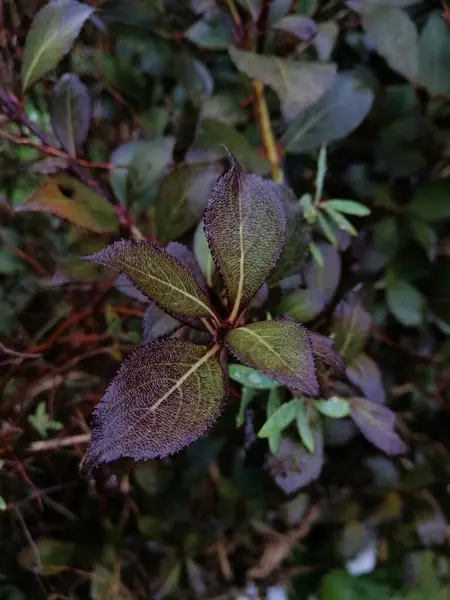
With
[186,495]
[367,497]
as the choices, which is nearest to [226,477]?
[186,495]

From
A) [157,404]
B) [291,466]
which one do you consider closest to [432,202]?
[291,466]

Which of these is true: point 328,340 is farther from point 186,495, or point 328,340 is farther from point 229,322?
point 186,495

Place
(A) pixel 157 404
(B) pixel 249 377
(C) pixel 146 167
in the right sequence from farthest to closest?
(C) pixel 146 167 → (B) pixel 249 377 → (A) pixel 157 404

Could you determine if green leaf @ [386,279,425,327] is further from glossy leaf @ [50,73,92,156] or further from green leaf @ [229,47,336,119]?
glossy leaf @ [50,73,92,156]

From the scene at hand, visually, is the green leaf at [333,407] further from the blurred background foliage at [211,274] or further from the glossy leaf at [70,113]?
the glossy leaf at [70,113]

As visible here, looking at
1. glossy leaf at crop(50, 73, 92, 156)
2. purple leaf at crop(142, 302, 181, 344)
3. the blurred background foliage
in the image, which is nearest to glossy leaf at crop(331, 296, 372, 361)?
the blurred background foliage

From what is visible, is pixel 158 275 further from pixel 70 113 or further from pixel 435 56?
pixel 435 56

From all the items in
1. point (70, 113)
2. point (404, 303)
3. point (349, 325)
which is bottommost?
point (404, 303)
